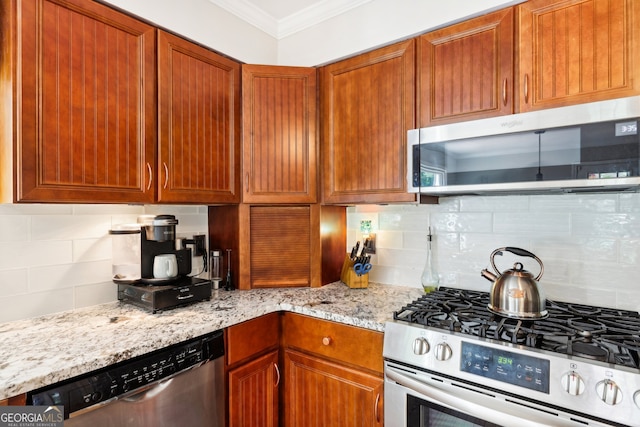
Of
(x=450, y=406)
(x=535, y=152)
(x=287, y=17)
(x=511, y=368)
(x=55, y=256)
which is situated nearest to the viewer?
(x=511, y=368)

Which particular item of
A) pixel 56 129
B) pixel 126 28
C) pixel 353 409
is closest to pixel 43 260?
pixel 56 129

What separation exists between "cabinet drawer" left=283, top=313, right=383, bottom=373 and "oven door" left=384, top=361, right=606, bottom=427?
9 cm

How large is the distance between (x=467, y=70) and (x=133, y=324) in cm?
180

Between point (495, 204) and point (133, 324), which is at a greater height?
point (495, 204)

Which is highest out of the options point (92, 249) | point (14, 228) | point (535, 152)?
point (535, 152)

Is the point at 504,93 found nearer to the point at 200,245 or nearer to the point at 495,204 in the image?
the point at 495,204

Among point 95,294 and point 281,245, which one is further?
point 281,245

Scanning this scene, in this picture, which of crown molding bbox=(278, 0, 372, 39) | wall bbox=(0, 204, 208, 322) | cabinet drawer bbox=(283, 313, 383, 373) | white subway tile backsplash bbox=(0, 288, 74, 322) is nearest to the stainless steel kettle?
cabinet drawer bbox=(283, 313, 383, 373)

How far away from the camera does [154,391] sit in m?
1.23

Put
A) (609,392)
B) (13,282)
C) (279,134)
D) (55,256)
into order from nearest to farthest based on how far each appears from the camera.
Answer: (609,392), (13,282), (55,256), (279,134)

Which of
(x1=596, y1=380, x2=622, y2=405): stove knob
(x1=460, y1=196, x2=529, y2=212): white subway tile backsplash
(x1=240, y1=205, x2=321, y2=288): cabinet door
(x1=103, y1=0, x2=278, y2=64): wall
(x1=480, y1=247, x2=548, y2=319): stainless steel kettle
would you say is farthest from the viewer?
(x1=240, y1=205, x2=321, y2=288): cabinet door

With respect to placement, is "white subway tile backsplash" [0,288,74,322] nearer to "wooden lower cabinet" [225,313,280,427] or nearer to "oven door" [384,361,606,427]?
"wooden lower cabinet" [225,313,280,427]

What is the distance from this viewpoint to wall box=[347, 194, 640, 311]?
1.47 metres

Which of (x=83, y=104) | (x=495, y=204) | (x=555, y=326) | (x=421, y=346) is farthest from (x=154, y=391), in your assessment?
(x=495, y=204)
